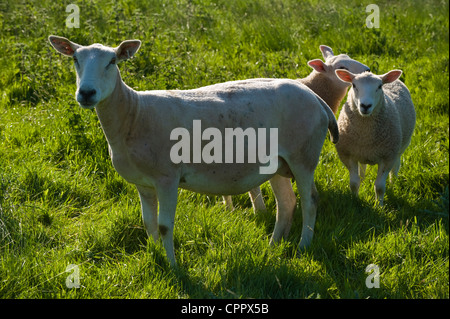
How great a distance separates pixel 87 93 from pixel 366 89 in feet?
9.53

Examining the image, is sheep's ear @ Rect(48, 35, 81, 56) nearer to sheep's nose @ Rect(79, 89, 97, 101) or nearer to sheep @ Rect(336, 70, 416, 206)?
sheep's nose @ Rect(79, 89, 97, 101)

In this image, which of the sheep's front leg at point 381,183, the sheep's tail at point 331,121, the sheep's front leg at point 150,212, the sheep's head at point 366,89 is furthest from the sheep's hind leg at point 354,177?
the sheep's front leg at point 150,212

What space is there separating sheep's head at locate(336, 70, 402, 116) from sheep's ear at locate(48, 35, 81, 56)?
2.70m

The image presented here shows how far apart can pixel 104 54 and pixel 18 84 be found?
12.3ft

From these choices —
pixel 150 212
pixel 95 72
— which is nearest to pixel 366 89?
pixel 150 212

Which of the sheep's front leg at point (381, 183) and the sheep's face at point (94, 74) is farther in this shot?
the sheep's front leg at point (381, 183)

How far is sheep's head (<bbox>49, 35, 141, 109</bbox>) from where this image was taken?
170 inches

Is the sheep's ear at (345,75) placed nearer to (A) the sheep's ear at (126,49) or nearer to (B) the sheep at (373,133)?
(B) the sheep at (373,133)

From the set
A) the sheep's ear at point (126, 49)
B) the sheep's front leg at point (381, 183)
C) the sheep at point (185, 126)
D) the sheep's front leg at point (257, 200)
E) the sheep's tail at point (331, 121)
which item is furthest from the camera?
the sheep's front leg at point (381, 183)

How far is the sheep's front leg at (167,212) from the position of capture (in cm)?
470

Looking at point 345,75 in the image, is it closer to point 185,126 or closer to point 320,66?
point 320,66

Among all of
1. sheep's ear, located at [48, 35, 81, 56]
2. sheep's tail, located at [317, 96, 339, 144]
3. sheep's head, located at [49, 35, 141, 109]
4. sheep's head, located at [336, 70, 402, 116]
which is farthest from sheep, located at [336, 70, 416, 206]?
sheep's ear, located at [48, 35, 81, 56]
